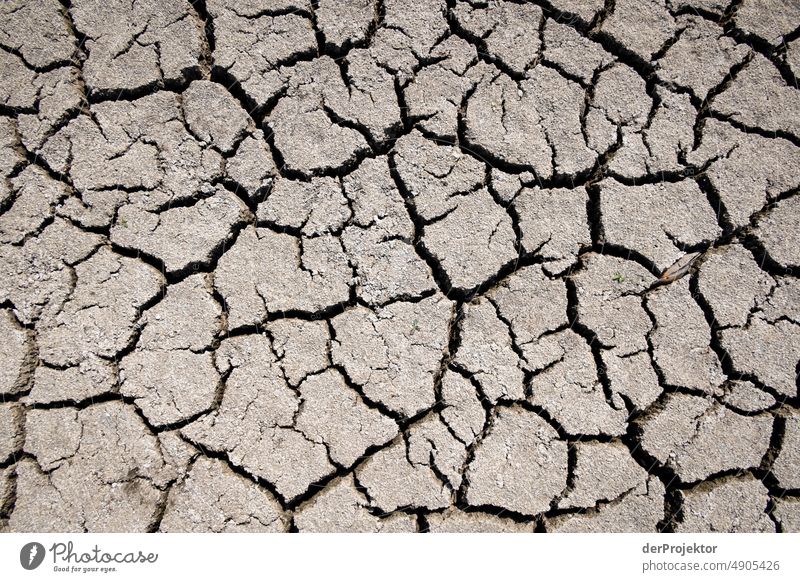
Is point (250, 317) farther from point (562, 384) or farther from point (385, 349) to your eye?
point (562, 384)

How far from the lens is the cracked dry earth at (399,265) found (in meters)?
2.34

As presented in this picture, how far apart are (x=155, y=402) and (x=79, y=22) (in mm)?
1640

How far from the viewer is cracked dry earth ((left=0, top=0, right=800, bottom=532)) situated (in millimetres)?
2344

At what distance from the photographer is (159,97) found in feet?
9.04

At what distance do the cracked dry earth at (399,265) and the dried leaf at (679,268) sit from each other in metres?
0.04

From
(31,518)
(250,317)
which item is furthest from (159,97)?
(31,518)

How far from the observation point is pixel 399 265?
2.59 meters
